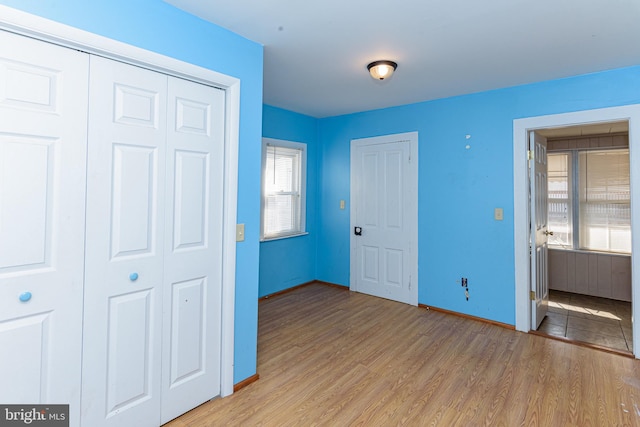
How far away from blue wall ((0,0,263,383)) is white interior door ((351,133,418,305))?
7.65ft

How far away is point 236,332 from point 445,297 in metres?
2.59

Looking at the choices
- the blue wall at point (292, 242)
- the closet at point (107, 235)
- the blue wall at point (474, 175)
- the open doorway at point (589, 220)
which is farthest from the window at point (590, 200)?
the closet at point (107, 235)

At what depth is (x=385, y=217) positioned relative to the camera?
14.4ft

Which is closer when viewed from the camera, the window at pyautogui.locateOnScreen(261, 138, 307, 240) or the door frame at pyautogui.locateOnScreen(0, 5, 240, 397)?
the door frame at pyautogui.locateOnScreen(0, 5, 240, 397)

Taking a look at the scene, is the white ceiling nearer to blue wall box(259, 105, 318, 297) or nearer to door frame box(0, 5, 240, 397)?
door frame box(0, 5, 240, 397)

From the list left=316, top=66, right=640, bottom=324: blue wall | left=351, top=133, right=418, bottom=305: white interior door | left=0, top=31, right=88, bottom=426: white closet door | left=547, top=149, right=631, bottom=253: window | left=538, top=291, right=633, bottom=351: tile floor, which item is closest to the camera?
left=0, top=31, right=88, bottom=426: white closet door

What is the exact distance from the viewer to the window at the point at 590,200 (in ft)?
15.2

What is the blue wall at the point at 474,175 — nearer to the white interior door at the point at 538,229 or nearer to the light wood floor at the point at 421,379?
the white interior door at the point at 538,229

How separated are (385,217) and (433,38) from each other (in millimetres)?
2396

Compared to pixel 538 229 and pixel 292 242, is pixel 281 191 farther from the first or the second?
pixel 538 229

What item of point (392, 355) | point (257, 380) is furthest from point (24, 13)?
point (392, 355)

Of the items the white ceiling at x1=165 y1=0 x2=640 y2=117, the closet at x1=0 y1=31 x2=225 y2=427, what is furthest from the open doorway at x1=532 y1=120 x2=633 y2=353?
the closet at x1=0 y1=31 x2=225 y2=427

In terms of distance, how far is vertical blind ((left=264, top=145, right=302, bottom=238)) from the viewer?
173 inches

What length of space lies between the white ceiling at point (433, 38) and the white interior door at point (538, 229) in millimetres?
783
